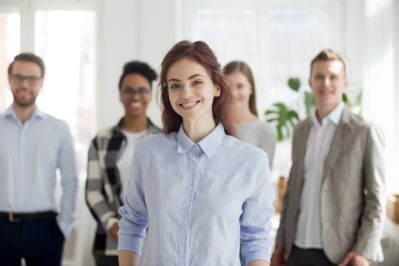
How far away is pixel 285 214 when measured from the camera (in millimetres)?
2666

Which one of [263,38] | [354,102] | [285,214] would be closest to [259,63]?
[263,38]

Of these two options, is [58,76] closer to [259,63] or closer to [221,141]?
[259,63]

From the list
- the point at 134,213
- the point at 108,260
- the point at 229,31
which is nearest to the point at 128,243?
the point at 134,213

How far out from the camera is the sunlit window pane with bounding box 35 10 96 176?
4535 mm

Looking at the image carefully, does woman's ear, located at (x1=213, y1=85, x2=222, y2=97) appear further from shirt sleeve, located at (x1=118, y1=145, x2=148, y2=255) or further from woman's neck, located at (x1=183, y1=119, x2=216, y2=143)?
shirt sleeve, located at (x1=118, y1=145, x2=148, y2=255)

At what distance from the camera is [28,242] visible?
9.05ft

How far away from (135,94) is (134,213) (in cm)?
114

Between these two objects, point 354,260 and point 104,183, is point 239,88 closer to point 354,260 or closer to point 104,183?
point 104,183

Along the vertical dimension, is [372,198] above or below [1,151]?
below

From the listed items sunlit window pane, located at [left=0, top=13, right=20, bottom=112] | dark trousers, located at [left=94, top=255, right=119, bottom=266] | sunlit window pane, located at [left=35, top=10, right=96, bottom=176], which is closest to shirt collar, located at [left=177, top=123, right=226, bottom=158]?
dark trousers, located at [left=94, top=255, right=119, bottom=266]

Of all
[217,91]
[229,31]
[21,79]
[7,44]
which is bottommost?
[217,91]

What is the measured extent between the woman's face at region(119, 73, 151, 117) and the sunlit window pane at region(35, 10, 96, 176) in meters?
1.96

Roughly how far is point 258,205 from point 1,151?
6.01 feet

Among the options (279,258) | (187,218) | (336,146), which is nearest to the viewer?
(187,218)
